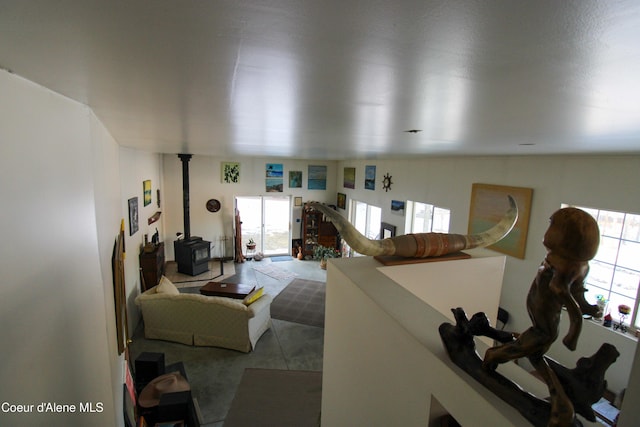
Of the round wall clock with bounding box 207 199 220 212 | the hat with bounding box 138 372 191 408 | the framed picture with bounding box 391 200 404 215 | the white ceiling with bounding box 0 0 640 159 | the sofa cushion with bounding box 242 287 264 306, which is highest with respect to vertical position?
the white ceiling with bounding box 0 0 640 159

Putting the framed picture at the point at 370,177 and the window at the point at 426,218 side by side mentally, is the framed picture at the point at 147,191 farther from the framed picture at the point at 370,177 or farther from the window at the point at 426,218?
the window at the point at 426,218

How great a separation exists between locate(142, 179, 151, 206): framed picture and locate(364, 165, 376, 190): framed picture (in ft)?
16.4

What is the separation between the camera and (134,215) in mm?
4938

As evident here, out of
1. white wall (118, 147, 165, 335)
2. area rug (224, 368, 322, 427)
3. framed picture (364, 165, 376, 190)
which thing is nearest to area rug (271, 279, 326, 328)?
area rug (224, 368, 322, 427)

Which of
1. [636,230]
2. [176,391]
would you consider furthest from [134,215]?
[636,230]

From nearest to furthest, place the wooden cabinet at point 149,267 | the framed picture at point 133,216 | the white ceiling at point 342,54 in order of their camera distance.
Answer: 1. the white ceiling at point 342,54
2. the framed picture at point 133,216
3. the wooden cabinet at point 149,267

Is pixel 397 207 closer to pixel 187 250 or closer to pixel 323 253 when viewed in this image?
pixel 323 253

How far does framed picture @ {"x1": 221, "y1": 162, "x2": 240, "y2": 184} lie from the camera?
835cm

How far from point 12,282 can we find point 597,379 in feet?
5.40

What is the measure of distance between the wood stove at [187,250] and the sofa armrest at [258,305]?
3044 mm

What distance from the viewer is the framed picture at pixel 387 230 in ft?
21.5

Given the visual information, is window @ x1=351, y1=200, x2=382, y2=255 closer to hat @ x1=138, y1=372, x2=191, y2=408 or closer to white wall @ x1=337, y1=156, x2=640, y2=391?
white wall @ x1=337, y1=156, x2=640, y2=391

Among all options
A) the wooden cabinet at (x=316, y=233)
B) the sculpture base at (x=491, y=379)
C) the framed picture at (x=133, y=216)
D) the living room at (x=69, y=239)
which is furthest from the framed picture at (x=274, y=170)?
the sculpture base at (x=491, y=379)

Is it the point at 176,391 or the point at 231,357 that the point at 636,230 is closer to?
the point at 176,391
